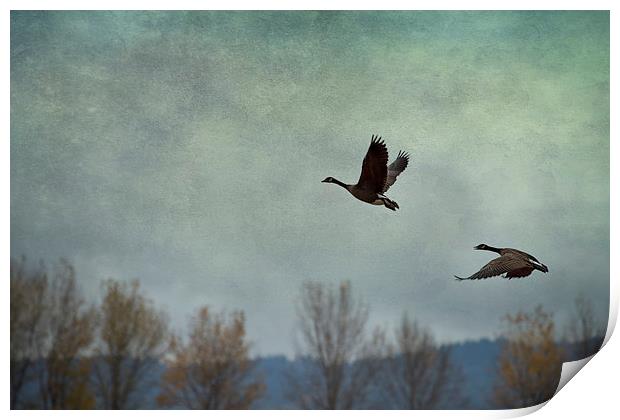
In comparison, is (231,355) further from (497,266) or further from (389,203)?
(497,266)

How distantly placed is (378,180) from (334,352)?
3.02 feet

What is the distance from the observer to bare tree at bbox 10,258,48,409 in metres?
4.51

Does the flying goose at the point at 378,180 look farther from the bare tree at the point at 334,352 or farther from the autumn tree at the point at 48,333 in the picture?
the autumn tree at the point at 48,333

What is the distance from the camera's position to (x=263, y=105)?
4582 millimetres

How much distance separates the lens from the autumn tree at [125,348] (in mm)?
4523

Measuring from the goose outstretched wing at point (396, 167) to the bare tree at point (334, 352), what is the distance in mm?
565

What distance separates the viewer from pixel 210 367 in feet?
15.0


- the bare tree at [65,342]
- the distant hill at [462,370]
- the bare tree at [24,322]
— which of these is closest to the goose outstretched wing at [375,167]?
the distant hill at [462,370]
